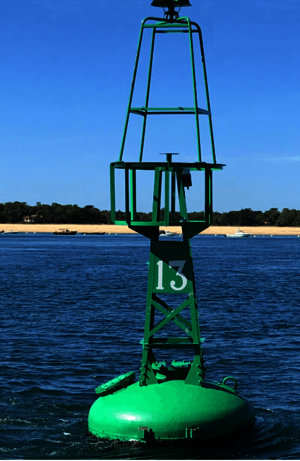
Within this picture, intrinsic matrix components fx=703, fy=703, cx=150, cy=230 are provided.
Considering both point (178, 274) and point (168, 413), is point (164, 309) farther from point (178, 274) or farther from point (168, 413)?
point (168, 413)

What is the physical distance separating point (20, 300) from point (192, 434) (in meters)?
39.3

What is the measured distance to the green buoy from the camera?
54.1ft

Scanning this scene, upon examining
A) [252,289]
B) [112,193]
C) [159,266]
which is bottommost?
[252,289]

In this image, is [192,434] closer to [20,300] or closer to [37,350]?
[37,350]

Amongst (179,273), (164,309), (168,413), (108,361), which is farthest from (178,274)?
(108,361)

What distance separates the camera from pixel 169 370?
18141 millimetres

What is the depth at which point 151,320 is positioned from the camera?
59.7 feet

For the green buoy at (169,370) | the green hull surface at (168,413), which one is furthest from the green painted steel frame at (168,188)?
the green hull surface at (168,413)

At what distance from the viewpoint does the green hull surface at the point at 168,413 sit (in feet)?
53.7

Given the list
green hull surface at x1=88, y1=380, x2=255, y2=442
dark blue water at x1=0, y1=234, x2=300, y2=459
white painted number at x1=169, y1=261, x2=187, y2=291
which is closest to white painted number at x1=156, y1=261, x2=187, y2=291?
white painted number at x1=169, y1=261, x2=187, y2=291

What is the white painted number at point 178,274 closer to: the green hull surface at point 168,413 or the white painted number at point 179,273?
the white painted number at point 179,273

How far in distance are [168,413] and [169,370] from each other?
1.88m

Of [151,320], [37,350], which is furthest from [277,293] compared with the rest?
[151,320]

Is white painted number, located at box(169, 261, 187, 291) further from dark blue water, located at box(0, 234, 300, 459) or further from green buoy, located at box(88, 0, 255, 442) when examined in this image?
dark blue water, located at box(0, 234, 300, 459)
